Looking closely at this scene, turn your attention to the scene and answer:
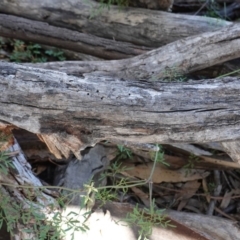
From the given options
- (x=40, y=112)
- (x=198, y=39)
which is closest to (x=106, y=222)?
(x=40, y=112)

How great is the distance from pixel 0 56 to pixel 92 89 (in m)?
1.52

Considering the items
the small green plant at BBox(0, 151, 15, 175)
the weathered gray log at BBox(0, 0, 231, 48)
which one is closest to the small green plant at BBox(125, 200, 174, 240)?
the small green plant at BBox(0, 151, 15, 175)

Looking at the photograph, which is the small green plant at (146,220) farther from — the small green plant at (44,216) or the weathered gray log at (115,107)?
the weathered gray log at (115,107)

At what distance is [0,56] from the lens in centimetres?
297

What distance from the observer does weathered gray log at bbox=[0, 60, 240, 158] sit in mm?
1594

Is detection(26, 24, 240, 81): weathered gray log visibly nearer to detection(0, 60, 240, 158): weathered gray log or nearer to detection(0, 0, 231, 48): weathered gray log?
detection(0, 0, 231, 48): weathered gray log

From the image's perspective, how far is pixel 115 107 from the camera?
5.26 feet

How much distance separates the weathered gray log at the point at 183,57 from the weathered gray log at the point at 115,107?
679 mm

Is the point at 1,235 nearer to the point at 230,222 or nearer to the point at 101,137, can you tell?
the point at 101,137

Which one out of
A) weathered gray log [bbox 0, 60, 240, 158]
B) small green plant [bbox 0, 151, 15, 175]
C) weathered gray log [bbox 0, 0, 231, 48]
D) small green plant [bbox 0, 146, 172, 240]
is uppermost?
weathered gray log [bbox 0, 0, 231, 48]

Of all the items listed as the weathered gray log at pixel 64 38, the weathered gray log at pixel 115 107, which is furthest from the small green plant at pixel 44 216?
the weathered gray log at pixel 64 38

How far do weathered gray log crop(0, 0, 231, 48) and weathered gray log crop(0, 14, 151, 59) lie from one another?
0.15 metres

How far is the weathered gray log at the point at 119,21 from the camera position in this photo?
2717 millimetres

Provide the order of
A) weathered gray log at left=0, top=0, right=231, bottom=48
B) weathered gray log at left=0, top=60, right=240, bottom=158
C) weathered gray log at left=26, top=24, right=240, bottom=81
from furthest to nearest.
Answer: weathered gray log at left=0, top=0, right=231, bottom=48 → weathered gray log at left=26, top=24, right=240, bottom=81 → weathered gray log at left=0, top=60, right=240, bottom=158
